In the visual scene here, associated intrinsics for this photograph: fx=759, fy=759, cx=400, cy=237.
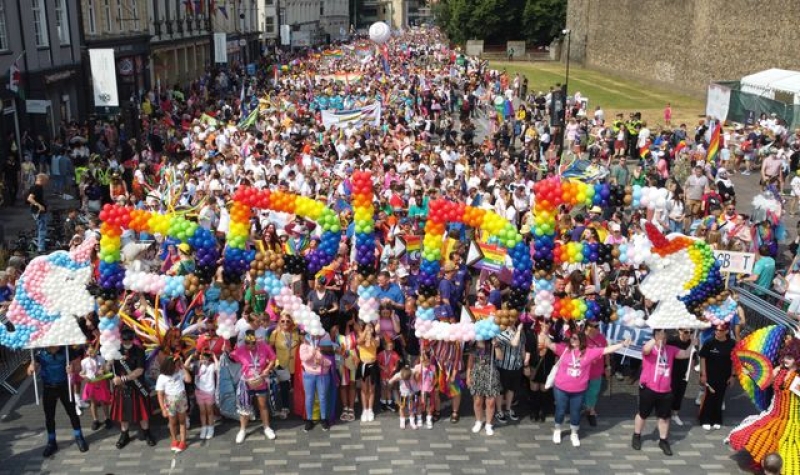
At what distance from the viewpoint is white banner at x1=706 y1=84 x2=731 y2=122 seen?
27.5m

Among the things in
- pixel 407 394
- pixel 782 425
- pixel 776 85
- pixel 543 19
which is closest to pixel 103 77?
pixel 407 394

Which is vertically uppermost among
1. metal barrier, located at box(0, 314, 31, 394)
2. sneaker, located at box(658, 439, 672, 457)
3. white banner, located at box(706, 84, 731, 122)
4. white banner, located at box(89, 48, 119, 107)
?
white banner, located at box(89, 48, 119, 107)

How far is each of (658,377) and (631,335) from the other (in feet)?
3.93

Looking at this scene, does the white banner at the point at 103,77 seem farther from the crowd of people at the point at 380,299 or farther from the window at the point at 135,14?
the window at the point at 135,14

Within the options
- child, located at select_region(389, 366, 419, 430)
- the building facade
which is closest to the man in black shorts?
child, located at select_region(389, 366, 419, 430)

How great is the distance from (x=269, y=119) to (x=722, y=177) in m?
13.2

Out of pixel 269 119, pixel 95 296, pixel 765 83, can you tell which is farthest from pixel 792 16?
pixel 95 296

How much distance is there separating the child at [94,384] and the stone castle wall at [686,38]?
32.9 metres

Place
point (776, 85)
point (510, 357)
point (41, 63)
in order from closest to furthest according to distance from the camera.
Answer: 1. point (510, 357)
2. point (41, 63)
3. point (776, 85)

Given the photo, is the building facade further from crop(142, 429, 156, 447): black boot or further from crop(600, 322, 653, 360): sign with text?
crop(600, 322, 653, 360): sign with text

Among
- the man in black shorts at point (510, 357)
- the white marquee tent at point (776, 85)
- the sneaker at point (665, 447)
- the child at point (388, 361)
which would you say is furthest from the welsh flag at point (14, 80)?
the white marquee tent at point (776, 85)

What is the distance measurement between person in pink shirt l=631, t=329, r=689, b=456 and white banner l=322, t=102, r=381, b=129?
14305mm

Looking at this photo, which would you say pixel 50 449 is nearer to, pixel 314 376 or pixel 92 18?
pixel 314 376

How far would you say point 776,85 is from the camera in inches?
1127
